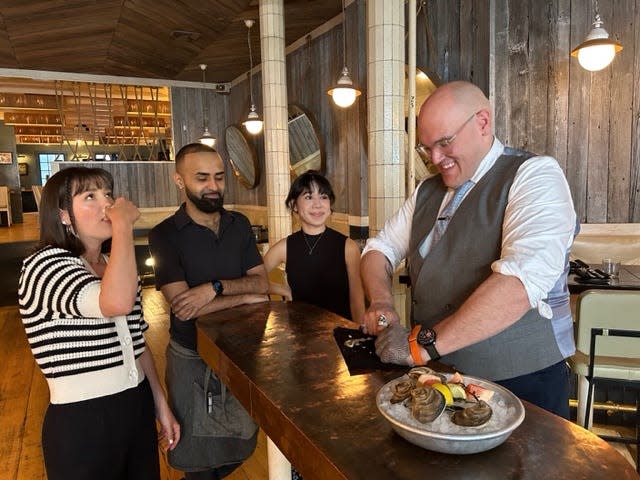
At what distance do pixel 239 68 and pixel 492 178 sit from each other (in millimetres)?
7793

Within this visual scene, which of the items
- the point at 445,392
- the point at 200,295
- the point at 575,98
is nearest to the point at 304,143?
the point at 575,98

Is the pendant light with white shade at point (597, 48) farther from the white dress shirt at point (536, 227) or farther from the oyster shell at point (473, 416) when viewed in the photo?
the oyster shell at point (473, 416)

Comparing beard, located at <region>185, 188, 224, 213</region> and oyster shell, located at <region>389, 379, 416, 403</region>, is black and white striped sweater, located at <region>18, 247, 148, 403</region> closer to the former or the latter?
beard, located at <region>185, 188, 224, 213</region>

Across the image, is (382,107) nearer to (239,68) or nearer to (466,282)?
(466,282)

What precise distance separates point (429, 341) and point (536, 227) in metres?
0.39

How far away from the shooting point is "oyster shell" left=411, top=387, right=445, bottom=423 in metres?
0.84

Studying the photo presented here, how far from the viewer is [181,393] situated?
1.95 metres

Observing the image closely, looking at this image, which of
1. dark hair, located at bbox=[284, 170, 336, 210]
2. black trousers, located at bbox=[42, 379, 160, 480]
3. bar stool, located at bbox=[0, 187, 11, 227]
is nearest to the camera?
black trousers, located at bbox=[42, 379, 160, 480]

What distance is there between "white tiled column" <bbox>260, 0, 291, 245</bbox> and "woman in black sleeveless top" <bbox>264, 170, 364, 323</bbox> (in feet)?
7.93

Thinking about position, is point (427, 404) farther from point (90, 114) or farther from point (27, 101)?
point (27, 101)

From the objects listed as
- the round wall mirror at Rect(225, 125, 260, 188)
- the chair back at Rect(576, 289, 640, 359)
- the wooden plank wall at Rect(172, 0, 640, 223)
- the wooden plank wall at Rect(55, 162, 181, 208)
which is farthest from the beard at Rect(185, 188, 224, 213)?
the wooden plank wall at Rect(55, 162, 181, 208)

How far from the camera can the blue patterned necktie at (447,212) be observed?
4.73 ft

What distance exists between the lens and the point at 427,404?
852 mm

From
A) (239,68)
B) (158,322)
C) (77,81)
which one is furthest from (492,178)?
(77,81)
